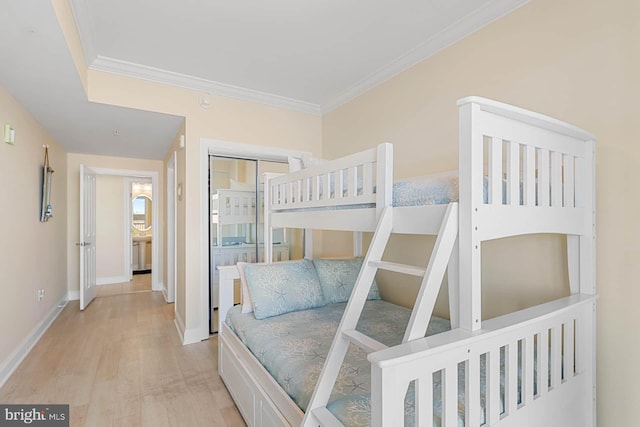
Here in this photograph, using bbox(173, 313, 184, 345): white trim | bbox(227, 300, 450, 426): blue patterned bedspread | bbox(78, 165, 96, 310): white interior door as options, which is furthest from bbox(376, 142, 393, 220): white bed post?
bbox(78, 165, 96, 310): white interior door

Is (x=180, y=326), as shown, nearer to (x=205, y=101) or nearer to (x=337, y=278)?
(x=337, y=278)

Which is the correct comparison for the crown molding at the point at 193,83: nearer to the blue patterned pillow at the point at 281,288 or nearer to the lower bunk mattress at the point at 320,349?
the blue patterned pillow at the point at 281,288

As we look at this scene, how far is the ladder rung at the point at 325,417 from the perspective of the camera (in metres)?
1.09

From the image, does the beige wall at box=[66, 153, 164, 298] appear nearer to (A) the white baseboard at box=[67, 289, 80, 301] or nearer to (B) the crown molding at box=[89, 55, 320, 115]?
(A) the white baseboard at box=[67, 289, 80, 301]

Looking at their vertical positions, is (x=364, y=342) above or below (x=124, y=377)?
above

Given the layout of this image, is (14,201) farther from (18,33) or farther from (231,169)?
(231,169)

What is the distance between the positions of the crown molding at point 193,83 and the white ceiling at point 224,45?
10 millimetres

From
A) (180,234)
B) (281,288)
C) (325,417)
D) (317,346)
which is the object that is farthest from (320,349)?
(180,234)

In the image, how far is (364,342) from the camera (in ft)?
3.64

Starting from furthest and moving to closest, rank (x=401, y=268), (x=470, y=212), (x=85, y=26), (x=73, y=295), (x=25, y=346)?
(x=73, y=295)
(x=25, y=346)
(x=85, y=26)
(x=401, y=268)
(x=470, y=212)

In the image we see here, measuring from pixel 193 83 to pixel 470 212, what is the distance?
9.53ft

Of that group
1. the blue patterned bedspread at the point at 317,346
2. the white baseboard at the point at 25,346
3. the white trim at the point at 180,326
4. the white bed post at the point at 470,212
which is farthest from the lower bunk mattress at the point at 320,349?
the white baseboard at the point at 25,346

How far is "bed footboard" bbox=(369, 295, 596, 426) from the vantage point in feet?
2.77

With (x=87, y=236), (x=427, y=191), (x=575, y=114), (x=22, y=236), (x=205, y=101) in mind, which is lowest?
(x=87, y=236)
